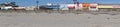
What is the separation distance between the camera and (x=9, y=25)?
8703 mm

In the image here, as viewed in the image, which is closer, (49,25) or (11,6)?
(49,25)

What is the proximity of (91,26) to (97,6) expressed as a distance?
28021 millimetres

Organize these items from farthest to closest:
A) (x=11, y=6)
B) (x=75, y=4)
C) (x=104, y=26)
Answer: (x=11, y=6)
(x=75, y=4)
(x=104, y=26)

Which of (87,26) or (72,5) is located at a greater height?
(87,26)

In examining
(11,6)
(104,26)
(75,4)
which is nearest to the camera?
(104,26)

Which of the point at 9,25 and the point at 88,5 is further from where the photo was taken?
the point at 88,5

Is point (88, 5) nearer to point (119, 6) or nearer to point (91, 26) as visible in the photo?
point (119, 6)

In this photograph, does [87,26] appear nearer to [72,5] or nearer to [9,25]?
[9,25]

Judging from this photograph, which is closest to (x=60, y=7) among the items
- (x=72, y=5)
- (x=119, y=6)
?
(x=72, y=5)

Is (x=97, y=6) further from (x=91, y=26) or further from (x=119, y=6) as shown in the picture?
(x=91, y=26)

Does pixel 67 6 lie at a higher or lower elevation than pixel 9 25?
lower

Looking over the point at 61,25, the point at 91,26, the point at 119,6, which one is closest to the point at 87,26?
the point at 91,26

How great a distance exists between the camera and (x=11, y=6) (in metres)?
39.4

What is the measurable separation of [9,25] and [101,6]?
2909 centimetres
